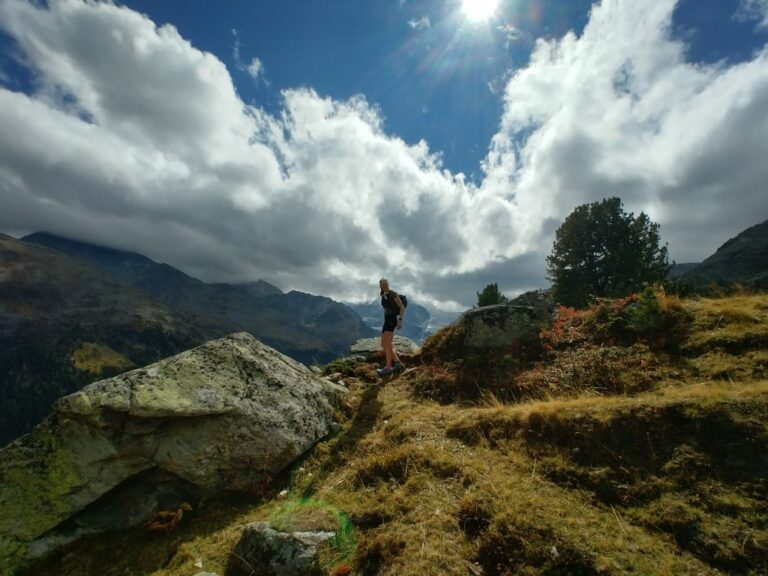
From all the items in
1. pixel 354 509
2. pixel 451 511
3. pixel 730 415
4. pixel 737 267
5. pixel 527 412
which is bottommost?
pixel 354 509

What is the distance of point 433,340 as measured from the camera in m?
16.9

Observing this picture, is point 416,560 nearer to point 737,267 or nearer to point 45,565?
point 45,565

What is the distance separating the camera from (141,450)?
28.6ft

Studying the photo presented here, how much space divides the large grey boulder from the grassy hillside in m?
0.55

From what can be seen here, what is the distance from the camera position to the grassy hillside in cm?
532

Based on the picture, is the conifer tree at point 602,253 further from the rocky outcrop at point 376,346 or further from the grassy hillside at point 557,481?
the grassy hillside at point 557,481

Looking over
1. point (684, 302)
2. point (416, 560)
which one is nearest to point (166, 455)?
point (416, 560)

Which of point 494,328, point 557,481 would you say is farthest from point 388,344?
point 557,481

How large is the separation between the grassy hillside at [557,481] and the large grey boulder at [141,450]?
0.55 metres

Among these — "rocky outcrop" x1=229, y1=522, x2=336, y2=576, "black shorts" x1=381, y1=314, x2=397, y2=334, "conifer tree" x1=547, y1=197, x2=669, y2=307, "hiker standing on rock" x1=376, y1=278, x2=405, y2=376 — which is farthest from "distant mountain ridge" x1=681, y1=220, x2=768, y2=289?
"rocky outcrop" x1=229, y1=522, x2=336, y2=576

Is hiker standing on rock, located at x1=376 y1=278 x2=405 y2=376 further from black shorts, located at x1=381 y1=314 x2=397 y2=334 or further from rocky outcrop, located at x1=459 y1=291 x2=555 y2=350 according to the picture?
rocky outcrop, located at x1=459 y1=291 x2=555 y2=350

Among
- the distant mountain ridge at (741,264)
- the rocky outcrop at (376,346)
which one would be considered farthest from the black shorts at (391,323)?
the distant mountain ridge at (741,264)

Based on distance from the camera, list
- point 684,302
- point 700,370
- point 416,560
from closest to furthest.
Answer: point 416,560
point 700,370
point 684,302

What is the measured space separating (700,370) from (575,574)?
23.1ft
